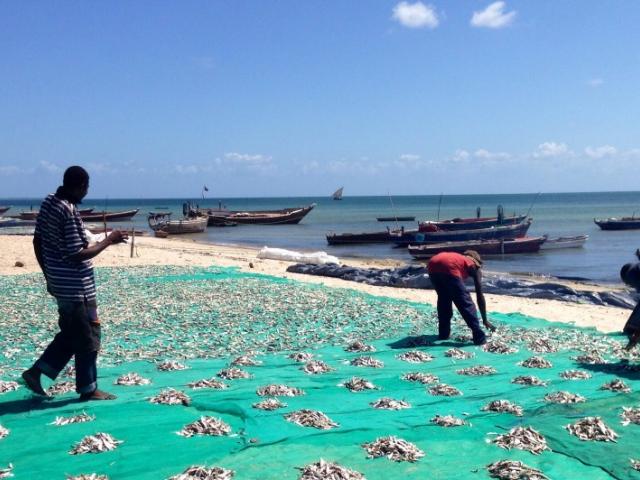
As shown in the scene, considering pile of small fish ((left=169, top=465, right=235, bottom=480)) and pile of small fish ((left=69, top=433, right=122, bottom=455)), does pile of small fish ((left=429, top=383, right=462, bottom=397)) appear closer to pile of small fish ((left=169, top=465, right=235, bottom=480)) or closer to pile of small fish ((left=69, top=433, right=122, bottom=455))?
pile of small fish ((left=169, top=465, right=235, bottom=480))

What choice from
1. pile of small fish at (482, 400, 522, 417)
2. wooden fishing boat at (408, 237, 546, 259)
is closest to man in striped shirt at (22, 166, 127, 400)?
pile of small fish at (482, 400, 522, 417)

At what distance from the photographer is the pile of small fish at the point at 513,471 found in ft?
13.5

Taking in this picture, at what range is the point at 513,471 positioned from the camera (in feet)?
13.7

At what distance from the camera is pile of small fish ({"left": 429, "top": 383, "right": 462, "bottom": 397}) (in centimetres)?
619

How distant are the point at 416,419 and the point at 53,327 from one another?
6.48 meters

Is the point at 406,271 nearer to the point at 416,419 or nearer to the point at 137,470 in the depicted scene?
the point at 416,419

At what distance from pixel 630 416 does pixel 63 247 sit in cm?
480

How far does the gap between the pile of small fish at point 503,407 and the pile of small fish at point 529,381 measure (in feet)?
3.25

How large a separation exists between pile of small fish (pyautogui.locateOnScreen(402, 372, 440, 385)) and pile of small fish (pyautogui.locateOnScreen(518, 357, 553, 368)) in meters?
1.36

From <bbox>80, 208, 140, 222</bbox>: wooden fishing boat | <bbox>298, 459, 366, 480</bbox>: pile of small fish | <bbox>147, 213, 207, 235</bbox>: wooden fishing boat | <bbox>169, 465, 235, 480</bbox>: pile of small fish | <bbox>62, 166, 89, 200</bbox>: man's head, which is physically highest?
<bbox>62, 166, 89, 200</bbox>: man's head

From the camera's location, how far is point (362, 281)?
18.1m

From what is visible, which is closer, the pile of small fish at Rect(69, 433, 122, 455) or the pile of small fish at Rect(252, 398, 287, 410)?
the pile of small fish at Rect(69, 433, 122, 455)

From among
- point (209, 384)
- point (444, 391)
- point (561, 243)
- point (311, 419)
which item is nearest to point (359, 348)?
point (444, 391)

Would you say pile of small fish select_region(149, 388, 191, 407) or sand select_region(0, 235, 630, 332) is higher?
pile of small fish select_region(149, 388, 191, 407)
